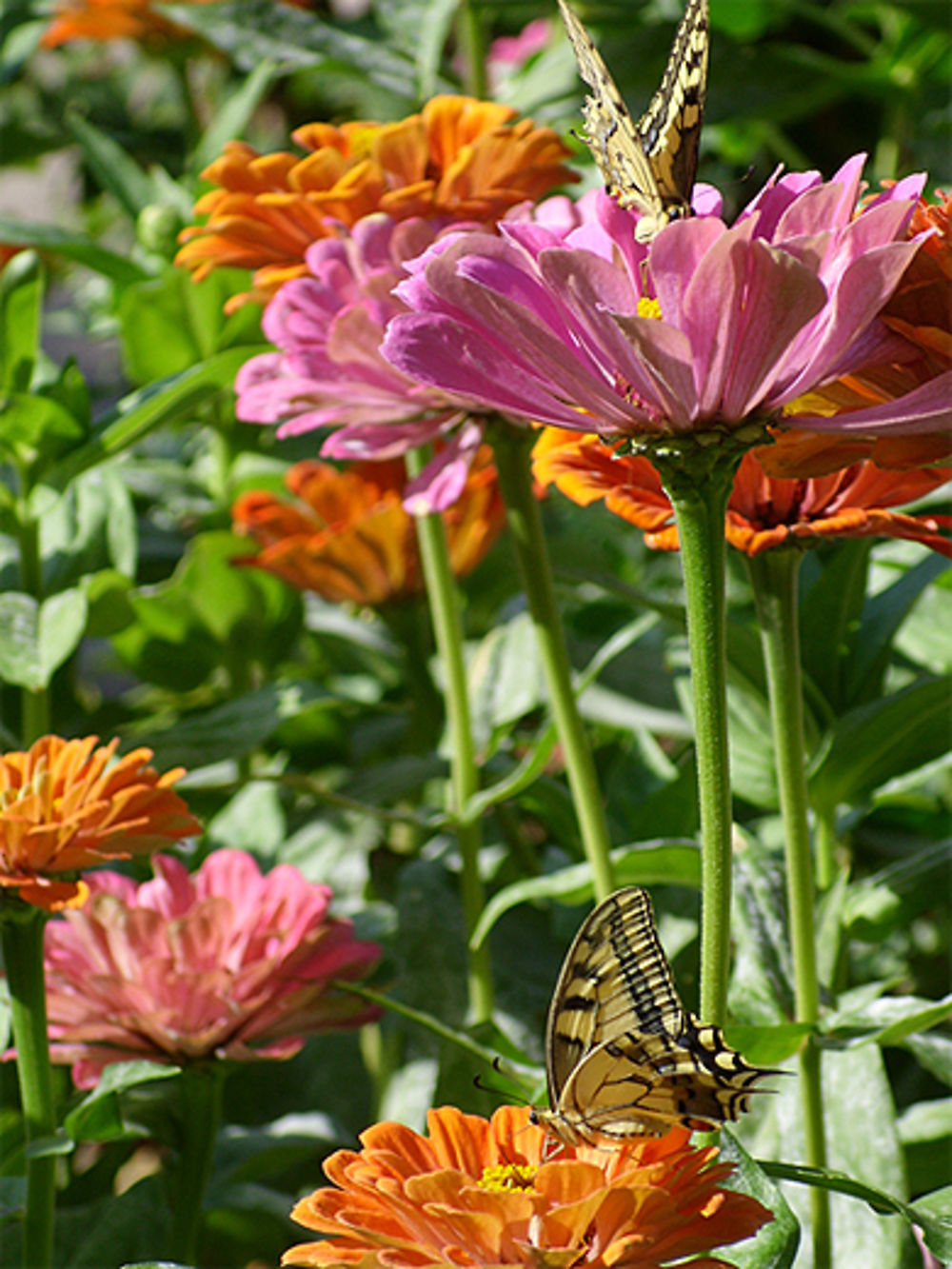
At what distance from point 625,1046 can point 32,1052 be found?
20 centimetres

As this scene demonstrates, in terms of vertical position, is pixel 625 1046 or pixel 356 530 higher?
pixel 356 530

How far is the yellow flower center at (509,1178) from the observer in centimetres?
29

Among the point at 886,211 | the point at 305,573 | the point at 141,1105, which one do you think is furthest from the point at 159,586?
the point at 886,211

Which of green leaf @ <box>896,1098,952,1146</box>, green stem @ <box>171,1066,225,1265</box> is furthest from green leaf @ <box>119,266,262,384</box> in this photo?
green leaf @ <box>896,1098,952,1146</box>

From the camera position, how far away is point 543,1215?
265 mm

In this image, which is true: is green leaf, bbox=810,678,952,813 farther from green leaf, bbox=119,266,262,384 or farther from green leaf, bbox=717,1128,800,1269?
green leaf, bbox=119,266,262,384

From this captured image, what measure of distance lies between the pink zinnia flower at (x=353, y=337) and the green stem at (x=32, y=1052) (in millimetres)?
177

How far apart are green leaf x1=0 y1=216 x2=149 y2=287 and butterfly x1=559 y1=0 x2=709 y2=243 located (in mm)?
407

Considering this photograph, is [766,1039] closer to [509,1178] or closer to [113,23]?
[509,1178]

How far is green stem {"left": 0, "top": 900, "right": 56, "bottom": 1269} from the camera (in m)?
0.40

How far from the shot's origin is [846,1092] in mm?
456

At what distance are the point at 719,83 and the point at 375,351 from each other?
16.7 inches

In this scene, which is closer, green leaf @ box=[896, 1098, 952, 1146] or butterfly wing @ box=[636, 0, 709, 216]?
butterfly wing @ box=[636, 0, 709, 216]

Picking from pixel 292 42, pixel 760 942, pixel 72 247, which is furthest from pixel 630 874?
pixel 292 42
